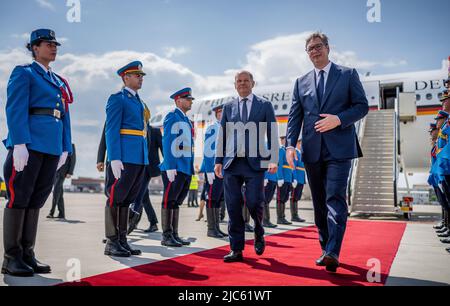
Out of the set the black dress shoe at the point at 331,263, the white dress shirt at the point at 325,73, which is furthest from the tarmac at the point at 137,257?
the white dress shirt at the point at 325,73

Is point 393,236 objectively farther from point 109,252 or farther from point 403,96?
point 403,96

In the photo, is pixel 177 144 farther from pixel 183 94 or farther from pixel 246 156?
pixel 246 156

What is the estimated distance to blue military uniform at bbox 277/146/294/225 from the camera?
26.0 ft

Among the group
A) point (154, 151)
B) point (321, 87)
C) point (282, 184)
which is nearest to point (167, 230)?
point (154, 151)

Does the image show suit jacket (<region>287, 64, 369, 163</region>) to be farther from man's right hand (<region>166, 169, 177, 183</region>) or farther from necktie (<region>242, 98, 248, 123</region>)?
man's right hand (<region>166, 169, 177, 183</region>)

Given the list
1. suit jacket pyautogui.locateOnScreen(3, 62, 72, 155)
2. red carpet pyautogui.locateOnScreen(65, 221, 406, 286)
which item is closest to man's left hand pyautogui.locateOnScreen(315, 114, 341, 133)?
red carpet pyautogui.locateOnScreen(65, 221, 406, 286)

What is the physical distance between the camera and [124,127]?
4.03 metres

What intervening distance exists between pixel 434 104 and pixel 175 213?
12.5 meters

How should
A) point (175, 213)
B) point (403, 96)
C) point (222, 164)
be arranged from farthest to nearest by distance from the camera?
1. point (403, 96)
2. point (175, 213)
3. point (222, 164)

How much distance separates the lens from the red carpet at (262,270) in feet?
9.05

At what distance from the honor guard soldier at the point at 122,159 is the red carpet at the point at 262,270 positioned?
0.71 metres

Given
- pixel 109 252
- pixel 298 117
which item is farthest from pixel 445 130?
pixel 109 252

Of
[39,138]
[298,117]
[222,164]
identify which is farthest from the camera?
[222,164]

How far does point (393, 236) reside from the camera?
18.9 feet
